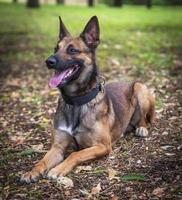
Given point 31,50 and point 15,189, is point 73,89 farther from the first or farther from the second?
point 31,50

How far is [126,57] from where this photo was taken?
14.7 metres

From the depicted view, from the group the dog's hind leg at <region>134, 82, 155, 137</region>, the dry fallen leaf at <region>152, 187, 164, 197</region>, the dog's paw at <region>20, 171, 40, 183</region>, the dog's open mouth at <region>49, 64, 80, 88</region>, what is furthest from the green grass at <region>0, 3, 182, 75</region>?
the dry fallen leaf at <region>152, 187, 164, 197</region>

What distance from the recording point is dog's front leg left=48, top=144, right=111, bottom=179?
629cm

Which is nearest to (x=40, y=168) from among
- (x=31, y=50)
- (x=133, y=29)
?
(x=31, y=50)

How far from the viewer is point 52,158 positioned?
6.68m

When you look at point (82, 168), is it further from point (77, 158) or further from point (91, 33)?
point (91, 33)

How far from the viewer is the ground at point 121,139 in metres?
6.01

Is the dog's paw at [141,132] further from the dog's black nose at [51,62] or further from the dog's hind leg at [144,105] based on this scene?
the dog's black nose at [51,62]

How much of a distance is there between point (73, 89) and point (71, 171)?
1064 millimetres

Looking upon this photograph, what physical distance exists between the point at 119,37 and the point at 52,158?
41.2 feet

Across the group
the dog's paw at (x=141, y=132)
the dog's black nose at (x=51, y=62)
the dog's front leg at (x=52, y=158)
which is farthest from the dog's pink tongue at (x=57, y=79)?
the dog's paw at (x=141, y=132)

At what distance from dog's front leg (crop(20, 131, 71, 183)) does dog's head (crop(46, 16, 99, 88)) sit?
0.71 m

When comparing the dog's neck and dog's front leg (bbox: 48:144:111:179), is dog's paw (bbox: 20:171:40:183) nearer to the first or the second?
dog's front leg (bbox: 48:144:111:179)

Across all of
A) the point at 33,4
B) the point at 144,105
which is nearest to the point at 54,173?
the point at 144,105
